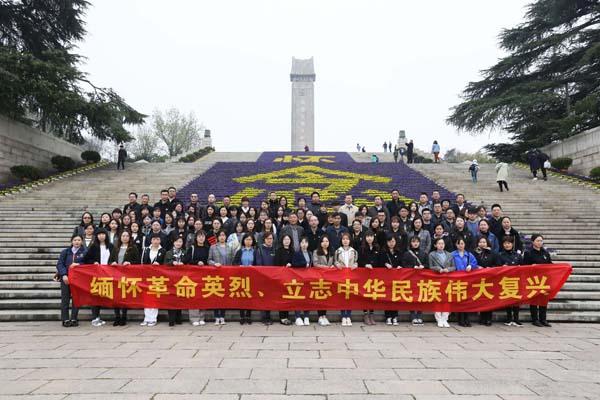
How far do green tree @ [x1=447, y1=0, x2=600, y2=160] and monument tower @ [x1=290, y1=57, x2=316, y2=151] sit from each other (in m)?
34.4

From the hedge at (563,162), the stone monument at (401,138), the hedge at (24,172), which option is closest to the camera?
the hedge at (24,172)

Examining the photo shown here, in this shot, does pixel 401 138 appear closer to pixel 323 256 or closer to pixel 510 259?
pixel 510 259

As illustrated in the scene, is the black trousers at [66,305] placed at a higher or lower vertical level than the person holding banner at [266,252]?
lower

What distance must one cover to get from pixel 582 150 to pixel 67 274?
2130cm

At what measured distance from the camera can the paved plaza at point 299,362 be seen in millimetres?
3885

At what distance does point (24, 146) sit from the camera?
18734 millimetres

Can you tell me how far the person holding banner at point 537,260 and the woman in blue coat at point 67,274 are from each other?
7.74 meters

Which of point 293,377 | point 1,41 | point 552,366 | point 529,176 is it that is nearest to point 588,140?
point 529,176

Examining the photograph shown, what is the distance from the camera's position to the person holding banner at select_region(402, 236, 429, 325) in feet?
23.4

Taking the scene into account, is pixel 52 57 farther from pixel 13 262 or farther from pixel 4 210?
pixel 13 262

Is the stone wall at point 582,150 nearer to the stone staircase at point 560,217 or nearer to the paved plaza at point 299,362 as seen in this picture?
the stone staircase at point 560,217

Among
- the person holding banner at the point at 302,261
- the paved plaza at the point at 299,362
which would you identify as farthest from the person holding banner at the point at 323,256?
the paved plaza at the point at 299,362

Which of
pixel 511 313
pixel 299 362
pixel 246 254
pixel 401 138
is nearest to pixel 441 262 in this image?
pixel 511 313

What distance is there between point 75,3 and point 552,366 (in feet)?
81.1
